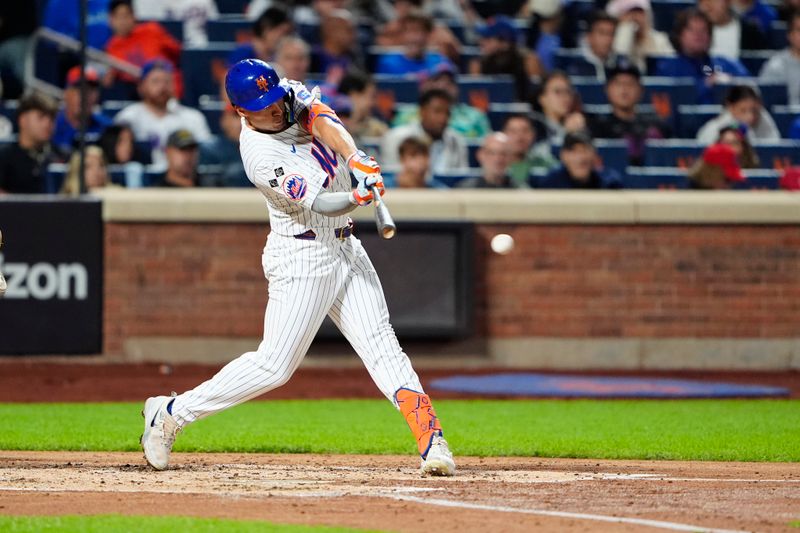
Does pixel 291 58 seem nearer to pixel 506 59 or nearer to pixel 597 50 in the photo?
pixel 506 59

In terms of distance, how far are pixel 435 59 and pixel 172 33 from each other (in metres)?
2.62

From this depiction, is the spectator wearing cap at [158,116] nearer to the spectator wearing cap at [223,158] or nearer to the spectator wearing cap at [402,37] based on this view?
the spectator wearing cap at [223,158]

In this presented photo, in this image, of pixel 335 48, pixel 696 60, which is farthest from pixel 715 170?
pixel 335 48

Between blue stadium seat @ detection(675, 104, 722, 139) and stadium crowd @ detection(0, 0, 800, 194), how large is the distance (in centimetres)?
1

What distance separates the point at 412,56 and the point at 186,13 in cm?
235

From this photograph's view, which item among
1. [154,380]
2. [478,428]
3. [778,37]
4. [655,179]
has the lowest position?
[154,380]

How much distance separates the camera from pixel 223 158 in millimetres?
12914

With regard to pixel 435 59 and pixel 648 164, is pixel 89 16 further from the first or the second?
pixel 648 164

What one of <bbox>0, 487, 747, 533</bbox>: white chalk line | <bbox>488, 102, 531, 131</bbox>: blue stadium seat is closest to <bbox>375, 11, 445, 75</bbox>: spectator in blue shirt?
<bbox>488, 102, 531, 131</bbox>: blue stadium seat

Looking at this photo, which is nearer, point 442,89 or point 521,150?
point 521,150

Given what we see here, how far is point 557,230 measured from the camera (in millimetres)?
12586

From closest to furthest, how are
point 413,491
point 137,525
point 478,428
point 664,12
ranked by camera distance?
point 137,525, point 413,491, point 478,428, point 664,12

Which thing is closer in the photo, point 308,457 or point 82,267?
point 308,457

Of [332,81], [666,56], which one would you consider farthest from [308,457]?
[666,56]
